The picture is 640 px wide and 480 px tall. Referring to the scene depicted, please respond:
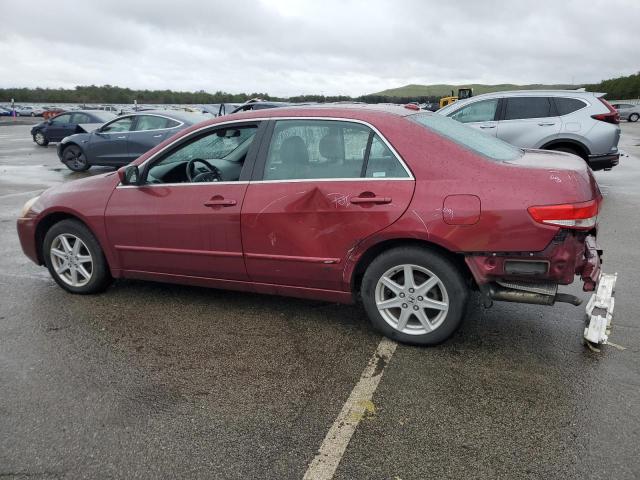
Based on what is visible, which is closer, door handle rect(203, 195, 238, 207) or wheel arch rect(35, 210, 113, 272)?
door handle rect(203, 195, 238, 207)

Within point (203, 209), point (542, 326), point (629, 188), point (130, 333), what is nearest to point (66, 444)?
point (130, 333)

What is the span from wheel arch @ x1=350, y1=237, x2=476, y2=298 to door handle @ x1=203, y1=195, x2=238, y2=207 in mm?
1021

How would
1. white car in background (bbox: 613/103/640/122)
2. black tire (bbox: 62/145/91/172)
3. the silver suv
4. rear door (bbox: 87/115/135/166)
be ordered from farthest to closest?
1. white car in background (bbox: 613/103/640/122)
2. black tire (bbox: 62/145/91/172)
3. rear door (bbox: 87/115/135/166)
4. the silver suv

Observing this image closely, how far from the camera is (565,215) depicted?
3.12m

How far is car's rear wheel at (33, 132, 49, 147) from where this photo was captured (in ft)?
68.7

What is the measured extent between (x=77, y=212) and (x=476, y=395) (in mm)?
3471

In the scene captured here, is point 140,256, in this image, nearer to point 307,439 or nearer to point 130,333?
point 130,333

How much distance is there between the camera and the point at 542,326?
3.95 meters

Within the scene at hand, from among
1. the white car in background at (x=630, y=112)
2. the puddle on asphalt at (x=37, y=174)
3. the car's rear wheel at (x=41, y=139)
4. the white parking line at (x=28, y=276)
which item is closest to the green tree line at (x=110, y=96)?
the white car in background at (x=630, y=112)

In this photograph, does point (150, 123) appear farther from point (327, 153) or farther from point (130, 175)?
point (327, 153)

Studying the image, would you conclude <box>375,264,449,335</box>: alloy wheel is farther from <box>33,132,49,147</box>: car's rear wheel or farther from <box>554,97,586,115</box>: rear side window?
<box>33,132,49,147</box>: car's rear wheel

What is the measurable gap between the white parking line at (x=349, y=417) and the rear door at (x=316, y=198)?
1.87 ft

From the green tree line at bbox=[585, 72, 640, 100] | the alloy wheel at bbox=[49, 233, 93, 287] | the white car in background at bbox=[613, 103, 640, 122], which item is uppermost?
the green tree line at bbox=[585, 72, 640, 100]

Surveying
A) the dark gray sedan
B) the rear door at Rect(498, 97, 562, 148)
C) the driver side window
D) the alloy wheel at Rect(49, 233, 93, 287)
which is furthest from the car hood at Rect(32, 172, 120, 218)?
the dark gray sedan
